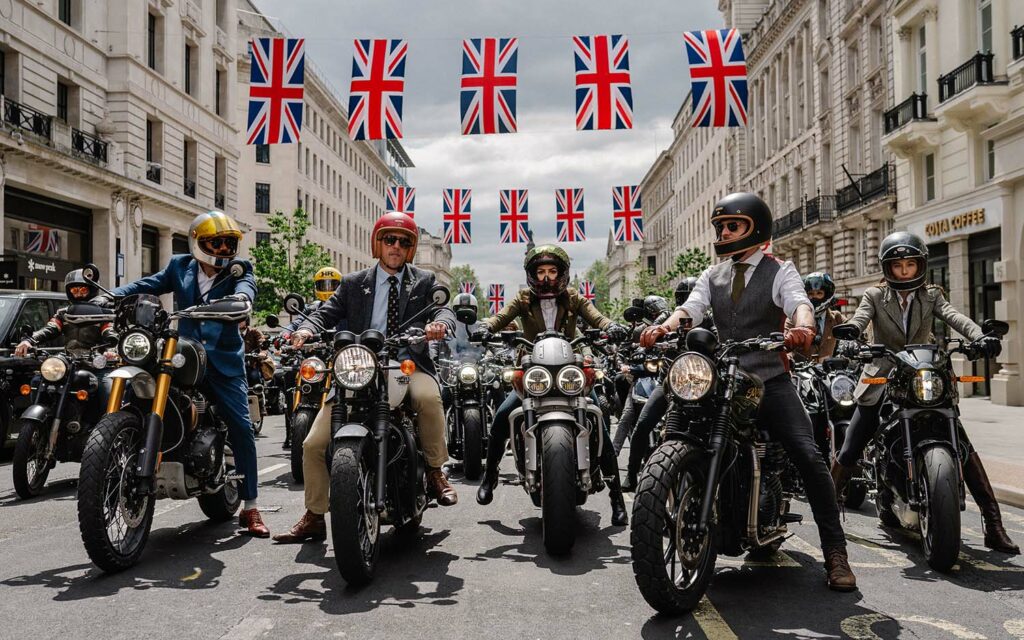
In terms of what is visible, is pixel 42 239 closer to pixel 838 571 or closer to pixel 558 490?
pixel 558 490

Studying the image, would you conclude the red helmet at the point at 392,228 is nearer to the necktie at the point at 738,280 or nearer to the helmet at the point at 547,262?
the helmet at the point at 547,262

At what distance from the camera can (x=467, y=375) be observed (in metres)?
8.76

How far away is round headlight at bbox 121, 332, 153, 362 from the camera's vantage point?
490 centimetres

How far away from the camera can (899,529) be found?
243 inches

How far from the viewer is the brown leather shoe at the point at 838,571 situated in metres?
4.50

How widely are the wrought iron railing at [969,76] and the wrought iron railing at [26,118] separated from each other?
22.3 metres

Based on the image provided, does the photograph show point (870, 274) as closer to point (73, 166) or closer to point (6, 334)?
point (73, 166)

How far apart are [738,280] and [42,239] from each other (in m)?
24.2

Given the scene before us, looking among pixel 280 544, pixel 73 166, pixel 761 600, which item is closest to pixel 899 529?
pixel 761 600

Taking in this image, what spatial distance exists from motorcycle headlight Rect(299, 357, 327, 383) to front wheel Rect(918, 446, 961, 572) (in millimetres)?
3239

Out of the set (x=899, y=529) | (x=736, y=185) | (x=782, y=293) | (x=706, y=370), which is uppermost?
(x=736, y=185)

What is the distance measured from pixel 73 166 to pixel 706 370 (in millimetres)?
24635

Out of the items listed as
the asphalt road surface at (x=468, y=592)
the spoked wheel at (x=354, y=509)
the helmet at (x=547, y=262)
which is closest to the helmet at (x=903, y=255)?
the asphalt road surface at (x=468, y=592)

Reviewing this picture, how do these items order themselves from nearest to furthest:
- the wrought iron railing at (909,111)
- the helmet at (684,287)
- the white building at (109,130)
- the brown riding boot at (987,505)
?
the brown riding boot at (987,505), the helmet at (684,287), the white building at (109,130), the wrought iron railing at (909,111)
